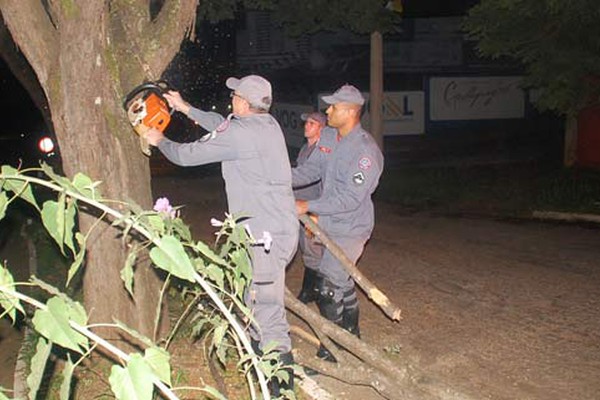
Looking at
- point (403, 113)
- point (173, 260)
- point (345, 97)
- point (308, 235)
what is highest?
point (345, 97)

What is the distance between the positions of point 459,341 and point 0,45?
10.4 metres

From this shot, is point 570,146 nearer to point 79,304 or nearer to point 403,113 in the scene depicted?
point 403,113

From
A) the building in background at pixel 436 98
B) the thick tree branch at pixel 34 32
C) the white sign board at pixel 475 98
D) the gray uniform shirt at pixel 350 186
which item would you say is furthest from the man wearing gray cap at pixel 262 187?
the white sign board at pixel 475 98

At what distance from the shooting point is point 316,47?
30.1m

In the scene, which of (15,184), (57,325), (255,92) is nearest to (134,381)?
(57,325)

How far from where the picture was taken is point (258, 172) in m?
5.07

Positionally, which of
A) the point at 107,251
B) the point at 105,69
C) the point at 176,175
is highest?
the point at 105,69

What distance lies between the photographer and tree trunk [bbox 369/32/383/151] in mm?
18344

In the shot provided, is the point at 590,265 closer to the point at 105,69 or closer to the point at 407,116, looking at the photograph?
the point at 105,69

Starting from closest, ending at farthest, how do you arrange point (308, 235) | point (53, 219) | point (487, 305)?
point (53, 219) → point (308, 235) → point (487, 305)

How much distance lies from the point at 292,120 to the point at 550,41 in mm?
10422

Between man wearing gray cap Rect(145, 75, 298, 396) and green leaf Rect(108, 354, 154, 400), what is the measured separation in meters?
2.85

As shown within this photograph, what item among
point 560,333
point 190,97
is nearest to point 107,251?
point 560,333

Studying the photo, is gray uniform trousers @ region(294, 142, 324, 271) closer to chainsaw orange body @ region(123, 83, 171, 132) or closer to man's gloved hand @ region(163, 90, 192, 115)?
man's gloved hand @ region(163, 90, 192, 115)
